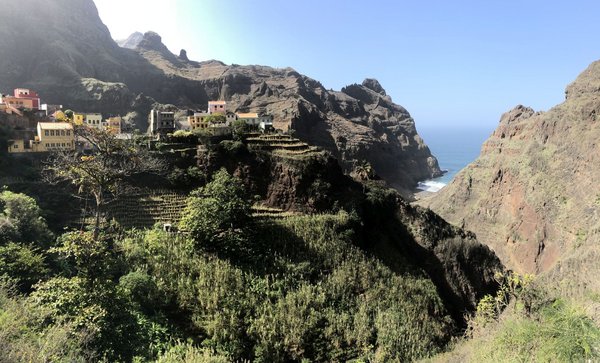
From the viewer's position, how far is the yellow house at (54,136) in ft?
121

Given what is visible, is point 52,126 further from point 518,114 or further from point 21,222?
point 518,114

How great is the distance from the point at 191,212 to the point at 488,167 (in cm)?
7427

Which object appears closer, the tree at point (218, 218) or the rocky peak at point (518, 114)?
the tree at point (218, 218)

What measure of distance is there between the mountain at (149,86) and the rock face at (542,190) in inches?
1340

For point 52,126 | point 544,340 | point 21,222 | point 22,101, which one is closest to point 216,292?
point 21,222

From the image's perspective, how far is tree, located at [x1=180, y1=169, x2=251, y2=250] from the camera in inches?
1129

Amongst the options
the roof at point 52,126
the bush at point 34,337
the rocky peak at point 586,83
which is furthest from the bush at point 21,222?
the rocky peak at point 586,83

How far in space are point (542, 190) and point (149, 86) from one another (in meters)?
107

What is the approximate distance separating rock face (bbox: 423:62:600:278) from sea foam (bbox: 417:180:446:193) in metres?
47.5

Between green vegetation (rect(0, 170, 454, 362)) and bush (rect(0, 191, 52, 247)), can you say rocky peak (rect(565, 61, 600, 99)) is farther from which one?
bush (rect(0, 191, 52, 247))

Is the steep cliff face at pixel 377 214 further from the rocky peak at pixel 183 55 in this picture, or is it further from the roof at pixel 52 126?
the rocky peak at pixel 183 55

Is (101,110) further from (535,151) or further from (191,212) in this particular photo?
Result: (535,151)

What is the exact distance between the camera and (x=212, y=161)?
38.7 metres

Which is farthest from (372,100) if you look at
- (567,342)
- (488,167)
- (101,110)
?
(567,342)
